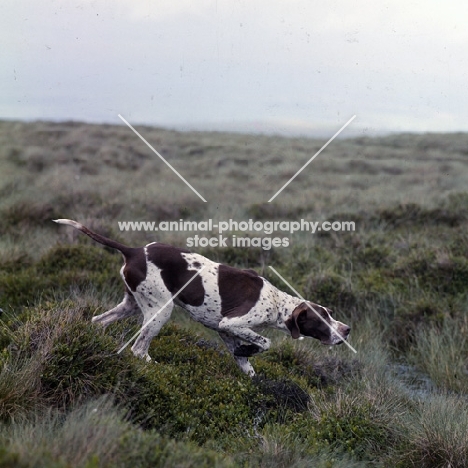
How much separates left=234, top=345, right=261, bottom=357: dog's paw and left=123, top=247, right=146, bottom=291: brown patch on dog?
1.27 m

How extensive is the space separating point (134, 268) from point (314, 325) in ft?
6.32

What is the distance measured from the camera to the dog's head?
702cm

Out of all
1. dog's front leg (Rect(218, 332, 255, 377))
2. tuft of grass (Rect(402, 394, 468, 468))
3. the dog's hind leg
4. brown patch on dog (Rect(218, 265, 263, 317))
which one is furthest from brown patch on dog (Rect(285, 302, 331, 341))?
the dog's hind leg

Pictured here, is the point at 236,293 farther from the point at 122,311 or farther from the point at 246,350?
the point at 122,311

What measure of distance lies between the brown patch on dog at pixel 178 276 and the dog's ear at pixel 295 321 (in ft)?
3.09

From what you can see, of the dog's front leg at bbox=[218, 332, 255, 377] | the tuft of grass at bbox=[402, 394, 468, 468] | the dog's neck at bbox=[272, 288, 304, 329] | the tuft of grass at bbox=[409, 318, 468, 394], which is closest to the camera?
the tuft of grass at bbox=[402, 394, 468, 468]

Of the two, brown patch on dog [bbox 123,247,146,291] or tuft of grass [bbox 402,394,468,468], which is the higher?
brown patch on dog [bbox 123,247,146,291]

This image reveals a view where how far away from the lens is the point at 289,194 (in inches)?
822

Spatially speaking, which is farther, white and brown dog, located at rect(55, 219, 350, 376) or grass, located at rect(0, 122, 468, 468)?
white and brown dog, located at rect(55, 219, 350, 376)

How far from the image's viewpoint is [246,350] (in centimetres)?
715

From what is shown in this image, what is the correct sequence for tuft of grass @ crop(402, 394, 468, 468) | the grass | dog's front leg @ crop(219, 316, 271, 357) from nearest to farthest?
the grass < tuft of grass @ crop(402, 394, 468, 468) < dog's front leg @ crop(219, 316, 271, 357)

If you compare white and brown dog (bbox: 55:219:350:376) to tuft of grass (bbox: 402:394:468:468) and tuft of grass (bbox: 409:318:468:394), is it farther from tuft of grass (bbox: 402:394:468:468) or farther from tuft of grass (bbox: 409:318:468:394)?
tuft of grass (bbox: 409:318:468:394)

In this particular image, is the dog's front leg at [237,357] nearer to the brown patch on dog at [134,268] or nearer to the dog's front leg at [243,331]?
the dog's front leg at [243,331]

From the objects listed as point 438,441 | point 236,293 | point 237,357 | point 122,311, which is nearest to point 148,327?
point 122,311
